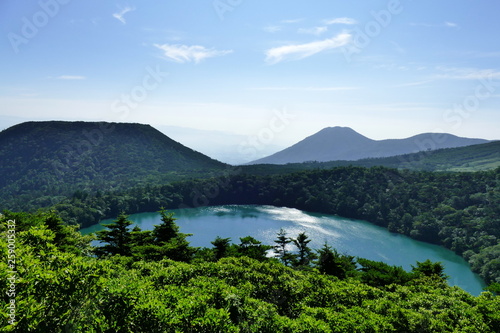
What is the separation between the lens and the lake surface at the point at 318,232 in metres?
65.8

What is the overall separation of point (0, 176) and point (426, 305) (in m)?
209

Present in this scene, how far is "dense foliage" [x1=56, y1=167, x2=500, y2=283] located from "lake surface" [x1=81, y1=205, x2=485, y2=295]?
158 inches

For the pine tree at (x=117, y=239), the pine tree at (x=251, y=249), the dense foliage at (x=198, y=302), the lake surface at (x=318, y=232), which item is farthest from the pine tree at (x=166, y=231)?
the lake surface at (x=318, y=232)

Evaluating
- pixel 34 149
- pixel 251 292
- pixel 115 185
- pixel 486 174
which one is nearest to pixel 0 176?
pixel 34 149

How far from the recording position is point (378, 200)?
4134 inches

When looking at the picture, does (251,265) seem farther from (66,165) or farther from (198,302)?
(66,165)

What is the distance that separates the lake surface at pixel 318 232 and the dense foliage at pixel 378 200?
4022 millimetres

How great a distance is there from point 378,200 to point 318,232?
34.0 m

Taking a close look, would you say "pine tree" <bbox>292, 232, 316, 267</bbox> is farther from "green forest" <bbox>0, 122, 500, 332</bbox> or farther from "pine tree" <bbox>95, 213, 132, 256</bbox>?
"pine tree" <bbox>95, 213, 132, 256</bbox>

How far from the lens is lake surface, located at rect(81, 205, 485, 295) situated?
65762 mm

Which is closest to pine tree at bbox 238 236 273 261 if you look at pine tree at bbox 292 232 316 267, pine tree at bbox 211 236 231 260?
pine tree at bbox 211 236 231 260

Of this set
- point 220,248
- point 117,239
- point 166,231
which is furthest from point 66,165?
point 220,248

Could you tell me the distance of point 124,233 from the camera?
3647 cm

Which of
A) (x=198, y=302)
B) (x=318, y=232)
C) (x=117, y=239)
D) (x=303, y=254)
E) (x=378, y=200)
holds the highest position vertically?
(x=198, y=302)
